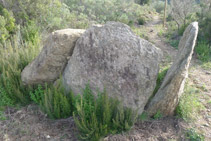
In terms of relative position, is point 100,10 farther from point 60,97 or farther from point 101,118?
point 101,118

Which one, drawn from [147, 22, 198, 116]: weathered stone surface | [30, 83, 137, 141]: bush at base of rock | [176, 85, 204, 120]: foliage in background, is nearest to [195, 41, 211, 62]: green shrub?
[176, 85, 204, 120]: foliage in background

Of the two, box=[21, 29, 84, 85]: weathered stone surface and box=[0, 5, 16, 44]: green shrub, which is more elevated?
box=[0, 5, 16, 44]: green shrub

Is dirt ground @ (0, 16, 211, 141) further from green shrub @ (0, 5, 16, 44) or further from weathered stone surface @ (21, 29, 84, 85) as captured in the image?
green shrub @ (0, 5, 16, 44)

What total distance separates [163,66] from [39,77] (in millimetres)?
3598

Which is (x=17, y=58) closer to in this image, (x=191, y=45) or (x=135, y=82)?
(x=135, y=82)

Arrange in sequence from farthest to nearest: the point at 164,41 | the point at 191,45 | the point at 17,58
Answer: the point at 164,41
the point at 17,58
the point at 191,45

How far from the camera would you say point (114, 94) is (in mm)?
2924

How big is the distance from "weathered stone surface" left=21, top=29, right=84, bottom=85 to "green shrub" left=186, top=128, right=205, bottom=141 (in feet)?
7.57

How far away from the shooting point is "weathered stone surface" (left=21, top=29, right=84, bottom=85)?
325 cm

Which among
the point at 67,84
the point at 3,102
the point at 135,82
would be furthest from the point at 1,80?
the point at 135,82

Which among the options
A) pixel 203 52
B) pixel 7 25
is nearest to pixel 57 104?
pixel 7 25

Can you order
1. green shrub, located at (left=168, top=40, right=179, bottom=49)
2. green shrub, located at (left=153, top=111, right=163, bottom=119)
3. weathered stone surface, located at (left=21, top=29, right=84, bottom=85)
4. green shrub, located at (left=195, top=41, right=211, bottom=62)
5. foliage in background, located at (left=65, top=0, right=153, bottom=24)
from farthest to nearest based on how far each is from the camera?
foliage in background, located at (left=65, top=0, right=153, bottom=24)
green shrub, located at (left=168, top=40, right=179, bottom=49)
green shrub, located at (left=195, top=41, right=211, bottom=62)
weathered stone surface, located at (left=21, top=29, right=84, bottom=85)
green shrub, located at (left=153, top=111, right=163, bottom=119)

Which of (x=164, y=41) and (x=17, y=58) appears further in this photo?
(x=164, y=41)

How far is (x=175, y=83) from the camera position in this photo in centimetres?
284
